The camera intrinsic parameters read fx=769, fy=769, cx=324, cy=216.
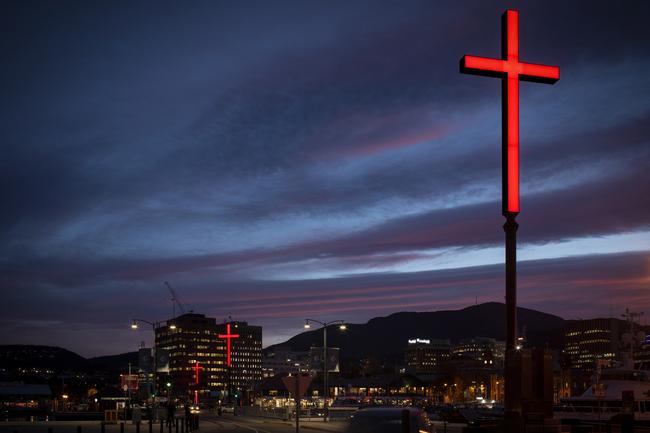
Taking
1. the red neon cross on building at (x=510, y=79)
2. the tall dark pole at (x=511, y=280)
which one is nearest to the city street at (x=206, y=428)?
the tall dark pole at (x=511, y=280)

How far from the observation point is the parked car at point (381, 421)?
60.6 feet

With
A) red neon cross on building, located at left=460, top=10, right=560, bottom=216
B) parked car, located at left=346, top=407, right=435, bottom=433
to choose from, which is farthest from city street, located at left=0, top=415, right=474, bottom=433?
parked car, located at left=346, top=407, right=435, bottom=433

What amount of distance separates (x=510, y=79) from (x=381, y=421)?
36.5 feet

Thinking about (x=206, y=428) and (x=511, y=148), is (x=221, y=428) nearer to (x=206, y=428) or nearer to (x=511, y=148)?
(x=206, y=428)

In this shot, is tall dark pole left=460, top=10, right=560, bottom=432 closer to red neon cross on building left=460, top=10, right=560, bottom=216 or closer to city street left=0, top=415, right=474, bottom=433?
red neon cross on building left=460, top=10, right=560, bottom=216

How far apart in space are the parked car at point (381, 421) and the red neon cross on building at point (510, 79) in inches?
278

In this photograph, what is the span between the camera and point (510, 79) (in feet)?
76.7

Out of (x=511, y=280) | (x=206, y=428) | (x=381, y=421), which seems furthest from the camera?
(x=206, y=428)

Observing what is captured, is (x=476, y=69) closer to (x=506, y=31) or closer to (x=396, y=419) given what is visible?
(x=506, y=31)

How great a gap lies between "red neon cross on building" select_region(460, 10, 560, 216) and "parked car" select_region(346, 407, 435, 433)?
23.2 ft

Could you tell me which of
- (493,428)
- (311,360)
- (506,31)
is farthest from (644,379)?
(506,31)

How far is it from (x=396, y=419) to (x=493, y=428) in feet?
24.1

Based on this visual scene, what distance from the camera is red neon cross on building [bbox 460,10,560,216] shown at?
2292cm

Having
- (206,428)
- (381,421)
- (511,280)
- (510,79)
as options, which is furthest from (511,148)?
Result: (206,428)
